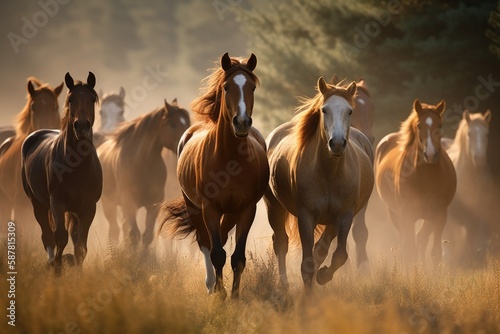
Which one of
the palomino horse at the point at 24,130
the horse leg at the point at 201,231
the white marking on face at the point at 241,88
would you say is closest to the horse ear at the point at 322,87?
the white marking on face at the point at 241,88

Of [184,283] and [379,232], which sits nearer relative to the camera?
[184,283]

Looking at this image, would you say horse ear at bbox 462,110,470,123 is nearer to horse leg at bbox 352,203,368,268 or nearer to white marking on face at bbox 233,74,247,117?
horse leg at bbox 352,203,368,268

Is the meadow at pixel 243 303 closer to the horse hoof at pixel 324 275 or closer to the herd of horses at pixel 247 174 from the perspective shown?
the horse hoof at pixel 324 275

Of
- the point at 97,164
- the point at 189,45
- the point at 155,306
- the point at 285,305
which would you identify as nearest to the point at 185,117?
the point at 97,164

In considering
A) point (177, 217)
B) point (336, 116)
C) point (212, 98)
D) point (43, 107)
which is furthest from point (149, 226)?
point (336, 116)

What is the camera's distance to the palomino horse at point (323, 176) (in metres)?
7.27

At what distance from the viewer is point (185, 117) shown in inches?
510

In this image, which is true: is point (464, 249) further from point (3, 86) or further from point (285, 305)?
point (3, 86)

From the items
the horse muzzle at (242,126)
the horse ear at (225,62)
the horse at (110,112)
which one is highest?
the horse at (110,112)

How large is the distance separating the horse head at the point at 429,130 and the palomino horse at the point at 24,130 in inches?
210

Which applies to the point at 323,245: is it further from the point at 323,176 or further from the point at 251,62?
the point at 251,62

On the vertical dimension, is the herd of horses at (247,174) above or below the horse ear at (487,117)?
below

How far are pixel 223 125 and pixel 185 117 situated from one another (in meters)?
5.31

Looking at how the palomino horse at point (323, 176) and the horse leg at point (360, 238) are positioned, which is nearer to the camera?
the palomino horse at point (323, 176)
